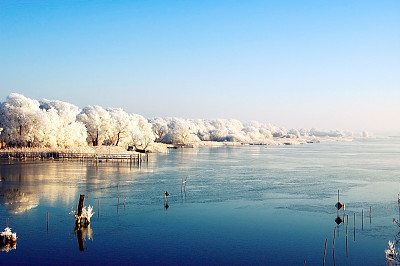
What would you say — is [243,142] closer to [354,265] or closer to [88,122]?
[88,122]

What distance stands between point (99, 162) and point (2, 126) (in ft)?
51.0

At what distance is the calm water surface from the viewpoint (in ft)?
53.4

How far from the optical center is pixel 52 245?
663 inches

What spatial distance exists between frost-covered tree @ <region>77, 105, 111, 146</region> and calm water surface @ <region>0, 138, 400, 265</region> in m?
32.4

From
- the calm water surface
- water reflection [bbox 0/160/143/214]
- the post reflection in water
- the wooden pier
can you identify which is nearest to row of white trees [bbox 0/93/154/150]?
the wooden pier

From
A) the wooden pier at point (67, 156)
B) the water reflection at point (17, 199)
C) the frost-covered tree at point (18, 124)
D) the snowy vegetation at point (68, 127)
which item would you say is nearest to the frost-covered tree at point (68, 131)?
the snowy vegetation at point (68, 127)

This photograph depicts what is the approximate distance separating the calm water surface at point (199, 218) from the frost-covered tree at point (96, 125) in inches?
1274

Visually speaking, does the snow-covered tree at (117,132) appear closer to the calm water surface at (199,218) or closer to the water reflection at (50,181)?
the water reflection at (50,181)

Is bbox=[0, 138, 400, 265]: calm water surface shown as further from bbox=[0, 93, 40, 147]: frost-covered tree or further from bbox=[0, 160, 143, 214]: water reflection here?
bbox=[0, 93, 40, 147]: frost-covered tree

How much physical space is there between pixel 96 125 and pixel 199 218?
51674 millimetres

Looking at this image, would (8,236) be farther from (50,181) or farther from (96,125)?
(96,125)

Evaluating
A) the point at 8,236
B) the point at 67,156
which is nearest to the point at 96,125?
the point at 67,156

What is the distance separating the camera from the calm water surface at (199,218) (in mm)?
16281

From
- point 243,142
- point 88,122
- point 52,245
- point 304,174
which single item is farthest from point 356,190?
point 243,142
